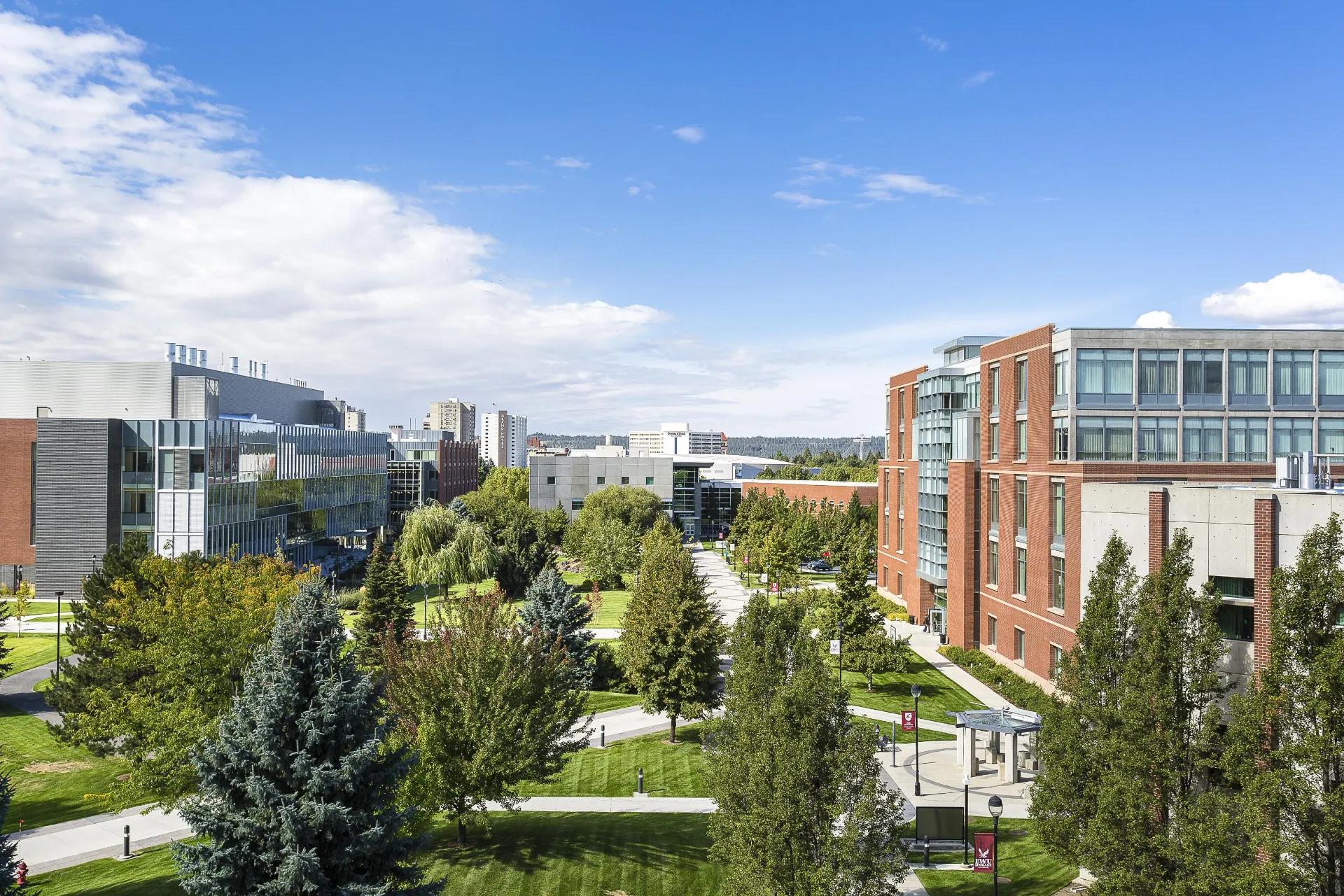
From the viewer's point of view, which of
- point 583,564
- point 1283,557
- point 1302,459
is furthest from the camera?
point 583,564

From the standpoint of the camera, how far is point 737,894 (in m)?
14.9

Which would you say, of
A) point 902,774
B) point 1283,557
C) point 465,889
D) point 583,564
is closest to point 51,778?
point 465,889

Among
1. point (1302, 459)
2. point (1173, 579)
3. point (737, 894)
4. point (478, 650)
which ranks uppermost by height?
point (1302, 459)

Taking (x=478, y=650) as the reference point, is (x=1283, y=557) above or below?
above

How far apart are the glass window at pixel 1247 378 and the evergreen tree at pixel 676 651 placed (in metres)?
26.4

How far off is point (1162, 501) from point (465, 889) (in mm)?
20425

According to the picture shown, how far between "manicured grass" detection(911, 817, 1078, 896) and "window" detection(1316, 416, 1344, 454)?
27304 mm

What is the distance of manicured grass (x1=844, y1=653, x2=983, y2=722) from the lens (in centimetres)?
3700

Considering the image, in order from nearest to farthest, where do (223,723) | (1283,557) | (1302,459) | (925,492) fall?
(223,723) < (1283,557) < (1302,459) < (925,492)

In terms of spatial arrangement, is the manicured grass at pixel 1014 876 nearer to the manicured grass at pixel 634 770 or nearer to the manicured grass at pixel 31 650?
the manicured grass at pixel 634 770

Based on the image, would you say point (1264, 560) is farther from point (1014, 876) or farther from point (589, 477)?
point (589, 477)

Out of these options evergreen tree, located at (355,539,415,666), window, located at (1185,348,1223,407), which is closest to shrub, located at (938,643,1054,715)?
window, located at (1185,348,1223,407)

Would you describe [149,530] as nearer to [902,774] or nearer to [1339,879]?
[902,774]

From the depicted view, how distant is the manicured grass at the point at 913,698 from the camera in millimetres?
37000
